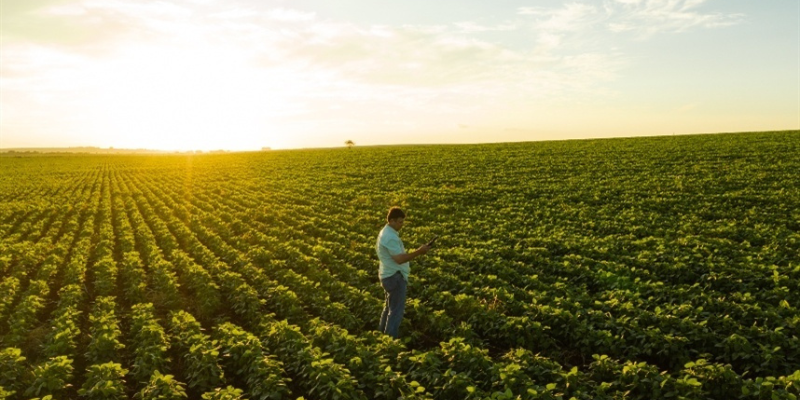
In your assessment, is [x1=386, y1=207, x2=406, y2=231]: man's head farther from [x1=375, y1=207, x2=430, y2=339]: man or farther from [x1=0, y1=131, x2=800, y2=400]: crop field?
[x1=0, y1=131, x2=800, y2=400]: crop field

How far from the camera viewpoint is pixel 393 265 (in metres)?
8.81

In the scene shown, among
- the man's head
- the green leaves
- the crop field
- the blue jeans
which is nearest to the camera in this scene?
the green leaves

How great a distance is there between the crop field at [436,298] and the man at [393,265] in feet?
1.55

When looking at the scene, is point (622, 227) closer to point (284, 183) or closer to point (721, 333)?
point (721, 333)

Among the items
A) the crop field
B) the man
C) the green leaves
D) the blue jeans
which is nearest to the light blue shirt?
the man

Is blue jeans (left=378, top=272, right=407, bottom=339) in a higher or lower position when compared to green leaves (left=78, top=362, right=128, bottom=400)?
higher

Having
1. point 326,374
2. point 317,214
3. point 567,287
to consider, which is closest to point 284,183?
point 317,214

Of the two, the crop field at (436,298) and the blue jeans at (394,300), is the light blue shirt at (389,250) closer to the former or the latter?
the blue jeans at (394,300)

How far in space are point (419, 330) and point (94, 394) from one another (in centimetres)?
578

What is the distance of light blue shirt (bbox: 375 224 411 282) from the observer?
8.66m

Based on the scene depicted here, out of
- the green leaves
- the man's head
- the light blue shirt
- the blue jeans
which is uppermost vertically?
the man's head

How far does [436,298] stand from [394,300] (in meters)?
2.49

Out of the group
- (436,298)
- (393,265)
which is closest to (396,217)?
(393,265)

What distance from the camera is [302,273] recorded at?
1473 centimetres
